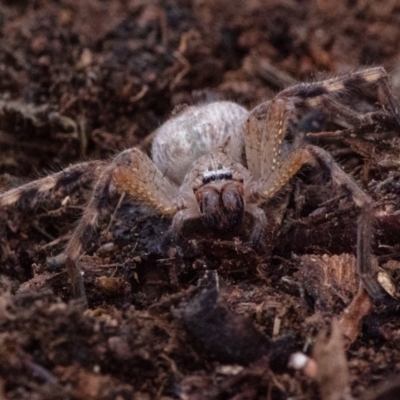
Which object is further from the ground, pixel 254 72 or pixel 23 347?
pixel 254 72

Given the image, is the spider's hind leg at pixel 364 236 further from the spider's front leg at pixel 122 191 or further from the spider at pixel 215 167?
the spider's front leg at pixel 122 191

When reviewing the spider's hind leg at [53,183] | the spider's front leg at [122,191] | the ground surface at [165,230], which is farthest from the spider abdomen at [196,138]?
the spider's hind leg at [53,183]

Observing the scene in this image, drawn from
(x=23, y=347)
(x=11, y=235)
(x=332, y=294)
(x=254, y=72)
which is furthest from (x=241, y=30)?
(x=23, y=347)

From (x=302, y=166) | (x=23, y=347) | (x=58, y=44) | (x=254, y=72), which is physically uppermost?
(x=58, y=44)

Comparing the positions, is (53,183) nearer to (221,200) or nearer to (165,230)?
(165,230)

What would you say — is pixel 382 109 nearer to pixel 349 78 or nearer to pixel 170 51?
pixel 349 78

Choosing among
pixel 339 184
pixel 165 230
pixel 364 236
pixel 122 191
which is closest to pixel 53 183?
pixel 122 191

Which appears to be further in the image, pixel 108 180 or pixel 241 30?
pixel 241 30
